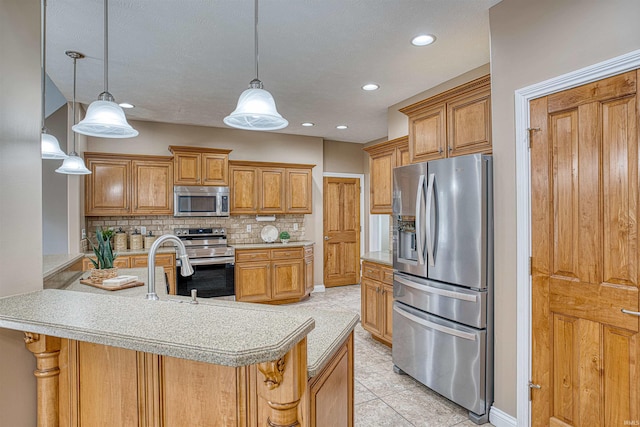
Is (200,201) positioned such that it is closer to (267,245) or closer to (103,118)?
(267,245)

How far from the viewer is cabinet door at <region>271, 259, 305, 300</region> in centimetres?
528

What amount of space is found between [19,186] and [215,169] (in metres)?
3.78

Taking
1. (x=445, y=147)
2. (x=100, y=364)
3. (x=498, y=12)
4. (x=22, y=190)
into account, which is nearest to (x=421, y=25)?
(x=498, y=12)

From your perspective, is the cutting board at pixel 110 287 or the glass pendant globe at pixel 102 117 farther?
the cutting board at pixel 110 287

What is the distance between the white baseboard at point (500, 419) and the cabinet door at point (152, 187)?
4.42m

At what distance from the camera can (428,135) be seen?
9.96ft

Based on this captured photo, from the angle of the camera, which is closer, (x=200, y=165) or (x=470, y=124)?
(x=470, y=124)

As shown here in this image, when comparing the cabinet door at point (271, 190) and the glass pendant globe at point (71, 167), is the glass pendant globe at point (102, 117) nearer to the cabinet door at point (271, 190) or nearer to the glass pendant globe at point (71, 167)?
the glass pendant globe at point (71, 167)

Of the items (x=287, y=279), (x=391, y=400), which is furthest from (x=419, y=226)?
Answer: (x=287, y=279)

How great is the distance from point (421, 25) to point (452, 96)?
59cm

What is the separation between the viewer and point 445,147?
2.85 meters

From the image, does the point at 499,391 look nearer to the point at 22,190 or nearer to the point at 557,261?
the point at 557,261

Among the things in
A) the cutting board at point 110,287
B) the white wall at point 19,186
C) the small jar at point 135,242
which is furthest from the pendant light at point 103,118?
the small jar at point 135,242

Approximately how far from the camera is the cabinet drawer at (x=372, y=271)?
3.67 meters
